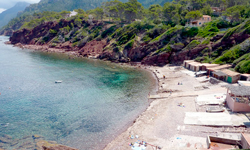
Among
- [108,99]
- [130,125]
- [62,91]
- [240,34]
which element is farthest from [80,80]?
[240,34]

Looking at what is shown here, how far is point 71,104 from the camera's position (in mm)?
37219

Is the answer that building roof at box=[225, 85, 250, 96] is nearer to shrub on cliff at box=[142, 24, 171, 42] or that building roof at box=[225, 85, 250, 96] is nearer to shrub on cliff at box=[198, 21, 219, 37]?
shrub on cliff at box=[198, 21, 219, 37]

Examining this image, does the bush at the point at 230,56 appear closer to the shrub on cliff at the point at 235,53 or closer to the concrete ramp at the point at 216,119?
the shrub on cliff at the point at 235,53

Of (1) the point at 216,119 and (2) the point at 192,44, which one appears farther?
(2) the point at 192,44

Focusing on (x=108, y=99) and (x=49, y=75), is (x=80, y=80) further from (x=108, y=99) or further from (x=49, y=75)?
(x=108, y=99)

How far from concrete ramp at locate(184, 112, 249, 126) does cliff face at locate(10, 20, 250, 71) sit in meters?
32.4

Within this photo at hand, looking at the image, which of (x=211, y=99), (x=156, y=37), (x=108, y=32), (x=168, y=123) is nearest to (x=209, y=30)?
(x=156, y=37)

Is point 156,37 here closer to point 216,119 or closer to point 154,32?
point 154,32

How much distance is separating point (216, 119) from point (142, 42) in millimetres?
57939

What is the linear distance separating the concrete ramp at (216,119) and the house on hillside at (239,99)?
1.48 m

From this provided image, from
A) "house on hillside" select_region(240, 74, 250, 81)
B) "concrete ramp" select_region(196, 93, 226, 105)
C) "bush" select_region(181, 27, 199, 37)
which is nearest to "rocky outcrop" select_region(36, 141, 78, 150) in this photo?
"concrete ramp" select_region(196, 93, 226, 105)

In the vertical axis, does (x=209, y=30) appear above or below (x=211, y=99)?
above

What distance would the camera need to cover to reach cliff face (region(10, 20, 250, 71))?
61.5 metres

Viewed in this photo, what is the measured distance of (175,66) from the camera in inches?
2591
